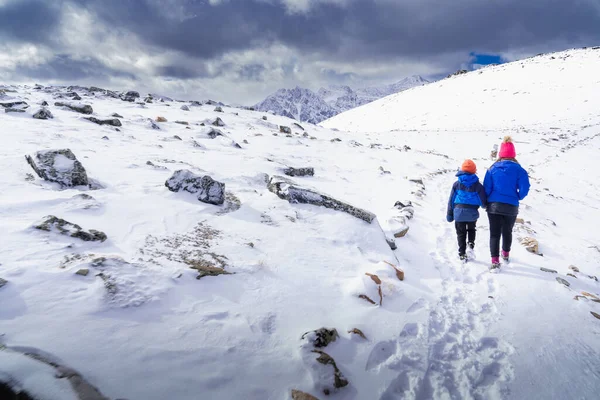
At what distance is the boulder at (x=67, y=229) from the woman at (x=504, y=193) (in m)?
7.20

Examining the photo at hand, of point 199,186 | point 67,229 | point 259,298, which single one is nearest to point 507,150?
point 259,298

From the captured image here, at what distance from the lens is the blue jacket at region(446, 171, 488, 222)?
236 inches

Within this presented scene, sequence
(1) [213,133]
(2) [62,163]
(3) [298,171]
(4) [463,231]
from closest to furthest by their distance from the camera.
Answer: (2) [62,163] < (4) [463,231] < (3) [298,171] < (1) [213,133]

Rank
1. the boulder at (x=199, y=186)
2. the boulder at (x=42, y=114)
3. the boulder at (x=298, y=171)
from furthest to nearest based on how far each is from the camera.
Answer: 1. the boulder at (x=42, y=114)
2. the boulder at (x=298, y=171)
3. the boulder at (x=199, y=186)

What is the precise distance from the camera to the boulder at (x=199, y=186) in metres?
6.19

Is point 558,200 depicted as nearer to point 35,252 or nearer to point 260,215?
point 260,215

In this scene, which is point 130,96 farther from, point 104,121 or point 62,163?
point 62,163

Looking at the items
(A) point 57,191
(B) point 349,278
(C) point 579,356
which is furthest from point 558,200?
(A) point 57,191

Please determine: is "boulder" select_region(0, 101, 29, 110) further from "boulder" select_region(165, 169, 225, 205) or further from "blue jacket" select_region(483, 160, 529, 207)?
"blue jacket" select_region(483, 160, 529, 207)

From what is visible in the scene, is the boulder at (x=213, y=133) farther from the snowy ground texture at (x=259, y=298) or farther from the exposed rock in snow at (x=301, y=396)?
the exposed rock in snow at (x=301, y=396)

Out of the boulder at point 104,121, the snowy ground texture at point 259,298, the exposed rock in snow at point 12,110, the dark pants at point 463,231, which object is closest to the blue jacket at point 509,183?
the dark pants at point 463,231

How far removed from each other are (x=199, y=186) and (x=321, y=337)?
172 inches

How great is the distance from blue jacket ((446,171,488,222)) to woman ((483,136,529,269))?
0.18 meters

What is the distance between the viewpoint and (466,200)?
239 inches
